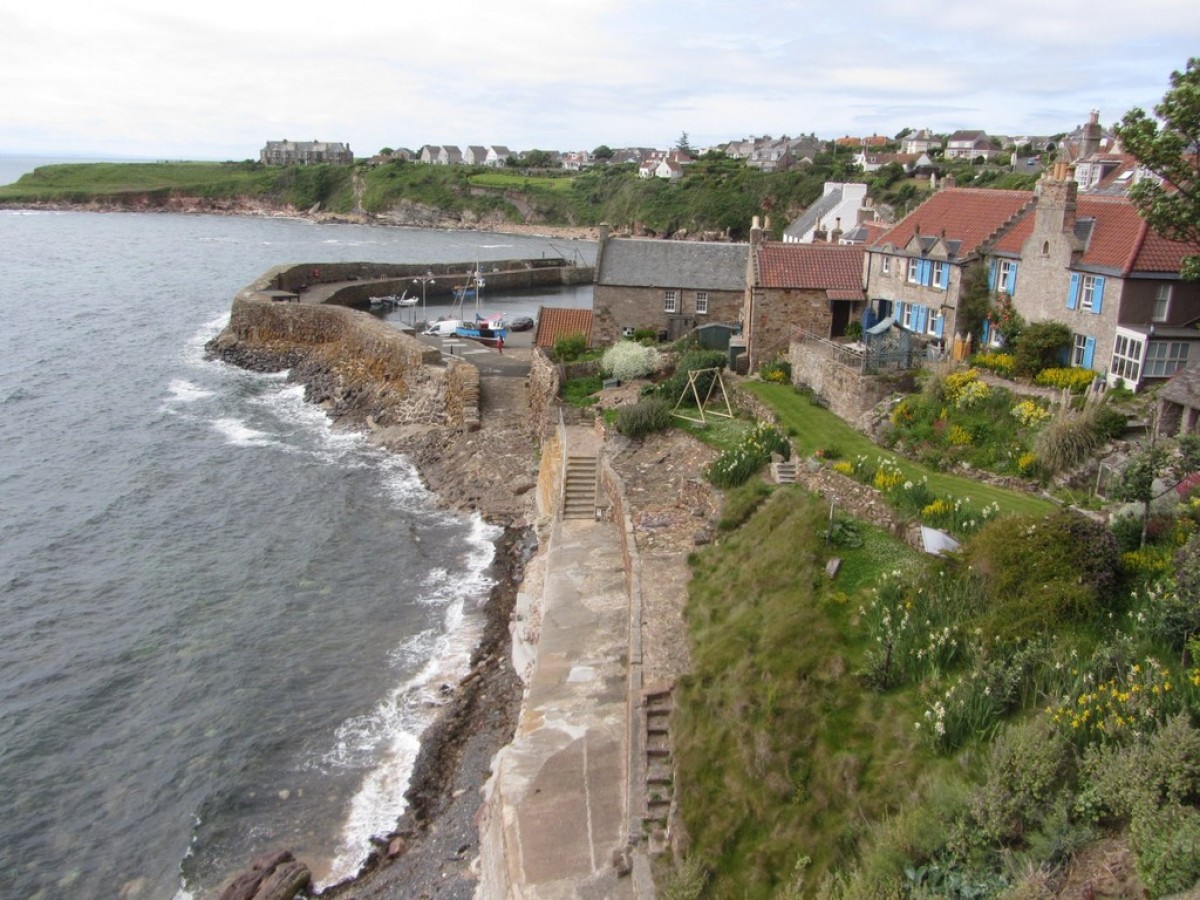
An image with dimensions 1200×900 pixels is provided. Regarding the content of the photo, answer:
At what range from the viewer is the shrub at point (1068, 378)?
23.6 meters

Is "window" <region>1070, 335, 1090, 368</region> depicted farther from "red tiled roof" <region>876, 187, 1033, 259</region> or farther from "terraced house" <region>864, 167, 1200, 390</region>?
"red tiled roof" <region>876, 187, 1033, 259</region>

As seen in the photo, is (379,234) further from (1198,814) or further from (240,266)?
(1198,814)

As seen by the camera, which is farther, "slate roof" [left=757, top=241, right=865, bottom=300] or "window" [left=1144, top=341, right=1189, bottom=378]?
"slate roof" [left=757, top=241, right=865, bottom=300]

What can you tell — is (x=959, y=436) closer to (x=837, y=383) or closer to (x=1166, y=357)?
(x=1166, y=357)

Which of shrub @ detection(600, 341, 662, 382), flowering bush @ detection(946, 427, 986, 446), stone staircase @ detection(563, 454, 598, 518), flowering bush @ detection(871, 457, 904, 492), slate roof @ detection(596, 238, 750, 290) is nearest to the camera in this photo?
flowering bush @ detection(871, 457, 904, 492)

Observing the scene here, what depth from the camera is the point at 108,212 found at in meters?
185

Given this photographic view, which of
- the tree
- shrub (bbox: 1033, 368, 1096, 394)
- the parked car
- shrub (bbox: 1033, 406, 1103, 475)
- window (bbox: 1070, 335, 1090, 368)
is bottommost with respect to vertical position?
the parked car

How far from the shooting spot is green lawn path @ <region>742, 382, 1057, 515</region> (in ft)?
62.3

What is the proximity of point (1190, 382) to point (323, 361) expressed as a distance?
4500 centimetres

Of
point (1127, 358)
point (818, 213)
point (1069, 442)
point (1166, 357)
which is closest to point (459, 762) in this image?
point (1069, 442)

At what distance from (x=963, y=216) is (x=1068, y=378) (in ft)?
32.9

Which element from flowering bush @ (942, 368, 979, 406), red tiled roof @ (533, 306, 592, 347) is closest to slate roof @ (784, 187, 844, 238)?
red tiled roof @ (533, 306, 592, 347)

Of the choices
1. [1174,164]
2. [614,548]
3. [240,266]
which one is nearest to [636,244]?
[614,548]

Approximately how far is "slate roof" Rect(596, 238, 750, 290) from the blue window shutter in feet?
56.7
